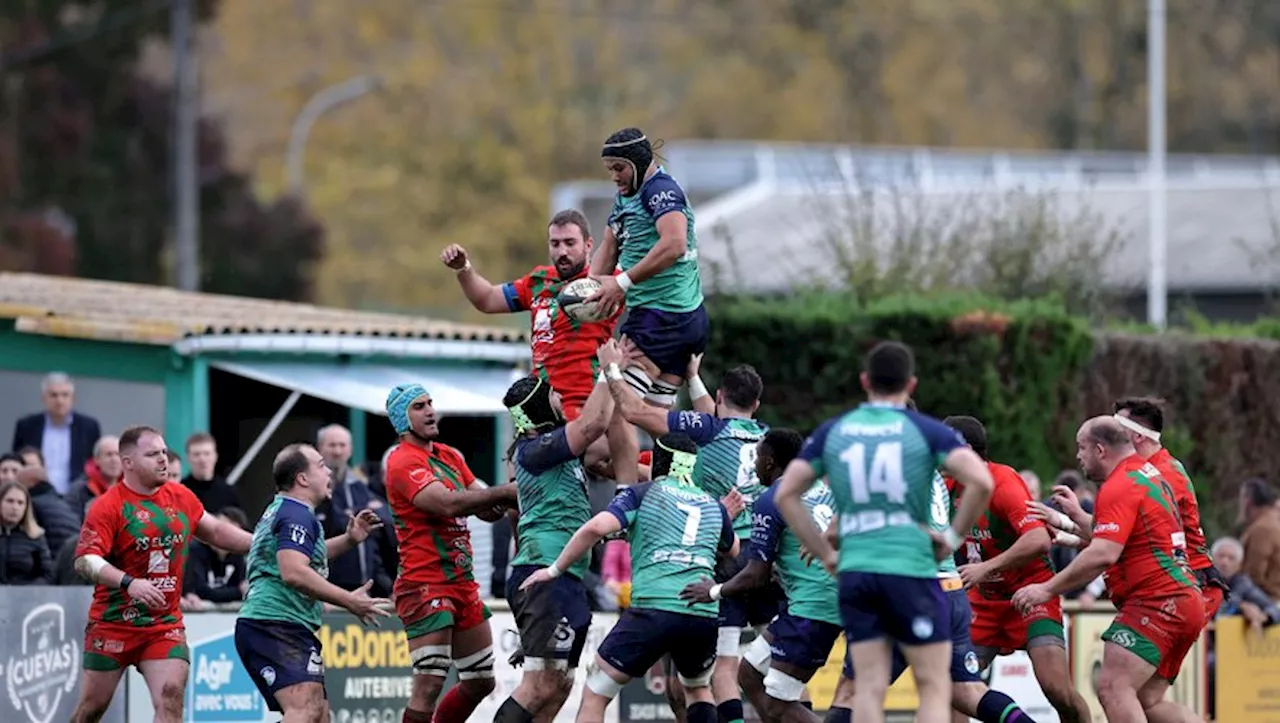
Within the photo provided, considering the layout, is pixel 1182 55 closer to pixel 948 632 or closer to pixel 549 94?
pixel 549 94

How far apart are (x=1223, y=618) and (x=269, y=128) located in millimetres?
47248

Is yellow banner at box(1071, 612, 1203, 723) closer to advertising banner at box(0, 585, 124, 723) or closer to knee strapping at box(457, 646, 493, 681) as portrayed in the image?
knee strapping at box(457, 646, 493, 681)

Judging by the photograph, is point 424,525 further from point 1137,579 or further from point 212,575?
point 1137,579

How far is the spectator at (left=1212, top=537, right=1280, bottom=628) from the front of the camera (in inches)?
752

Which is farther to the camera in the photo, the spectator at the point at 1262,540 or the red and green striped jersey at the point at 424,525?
the spectator at the point at 1262,540

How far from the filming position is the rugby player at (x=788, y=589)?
13.5 m

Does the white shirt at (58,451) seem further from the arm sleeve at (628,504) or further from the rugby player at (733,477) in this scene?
the arm sleeve at (628,504)

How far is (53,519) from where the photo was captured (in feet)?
56.5

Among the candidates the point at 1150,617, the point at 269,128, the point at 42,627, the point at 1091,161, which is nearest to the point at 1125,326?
the point at 1150,617

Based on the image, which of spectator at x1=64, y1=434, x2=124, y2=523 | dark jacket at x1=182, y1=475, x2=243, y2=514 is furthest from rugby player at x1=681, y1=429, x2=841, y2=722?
spectator at x1=64, y1=434, x2=124, y2=523

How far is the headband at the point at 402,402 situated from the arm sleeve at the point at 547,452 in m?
0.96

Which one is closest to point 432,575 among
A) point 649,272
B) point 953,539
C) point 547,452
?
point 547,452

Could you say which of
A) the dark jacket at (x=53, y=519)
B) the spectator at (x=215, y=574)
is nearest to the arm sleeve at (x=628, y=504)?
the spectator at (x=215, y=574)

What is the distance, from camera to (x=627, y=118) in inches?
2365
